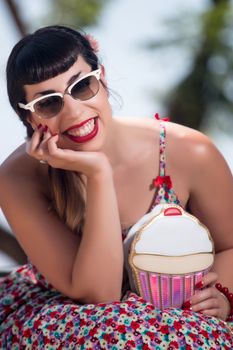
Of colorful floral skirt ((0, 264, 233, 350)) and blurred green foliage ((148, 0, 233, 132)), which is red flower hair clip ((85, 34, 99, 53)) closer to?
colorful floral skirt ((0, 264, 233, 350))

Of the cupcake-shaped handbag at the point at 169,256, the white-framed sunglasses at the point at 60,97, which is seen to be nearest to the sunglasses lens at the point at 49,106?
the white-framed sunglasses at the point at 60,97

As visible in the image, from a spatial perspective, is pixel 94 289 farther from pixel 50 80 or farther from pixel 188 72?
pixel 188 72

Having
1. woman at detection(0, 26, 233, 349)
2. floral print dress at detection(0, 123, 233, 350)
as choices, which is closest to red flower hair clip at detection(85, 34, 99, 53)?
woman at detection(0, 26, 233, 349)

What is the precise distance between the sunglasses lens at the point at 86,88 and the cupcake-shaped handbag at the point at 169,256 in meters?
0.43

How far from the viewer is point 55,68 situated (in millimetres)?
2588

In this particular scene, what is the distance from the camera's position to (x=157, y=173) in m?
2.92

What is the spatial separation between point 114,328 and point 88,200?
432 mm

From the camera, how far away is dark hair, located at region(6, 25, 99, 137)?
259cm

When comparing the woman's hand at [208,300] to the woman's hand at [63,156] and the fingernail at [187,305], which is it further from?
the woman's hand at [63,156]

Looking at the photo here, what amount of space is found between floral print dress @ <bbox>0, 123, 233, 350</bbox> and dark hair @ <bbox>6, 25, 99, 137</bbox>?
2.06ft

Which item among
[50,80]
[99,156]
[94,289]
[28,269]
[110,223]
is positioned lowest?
[28,269]

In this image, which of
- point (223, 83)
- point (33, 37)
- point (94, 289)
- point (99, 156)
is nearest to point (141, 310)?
point (94, 289)

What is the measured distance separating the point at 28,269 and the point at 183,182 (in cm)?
75

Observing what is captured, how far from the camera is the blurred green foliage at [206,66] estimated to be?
20.8 ft
